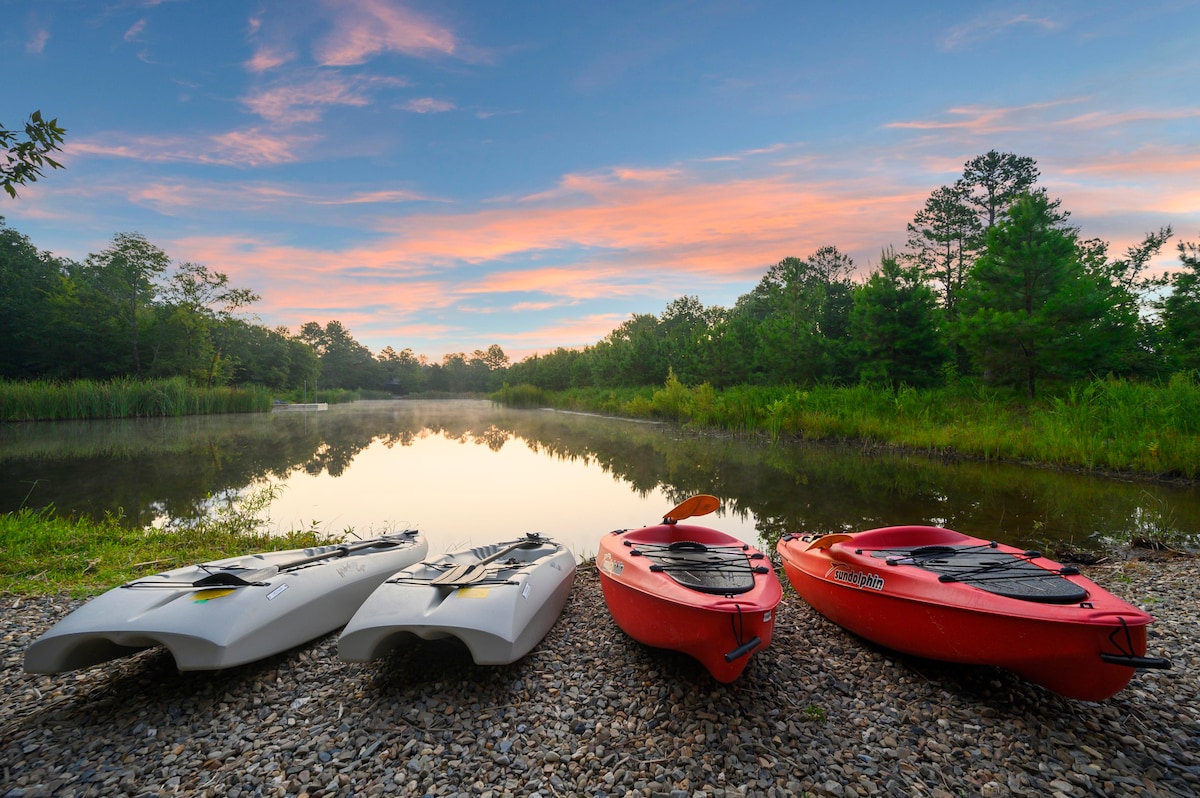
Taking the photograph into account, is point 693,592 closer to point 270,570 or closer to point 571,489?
point 270,570

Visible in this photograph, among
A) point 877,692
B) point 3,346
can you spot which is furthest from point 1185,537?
point 3,346

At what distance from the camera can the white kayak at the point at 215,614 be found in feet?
9.03

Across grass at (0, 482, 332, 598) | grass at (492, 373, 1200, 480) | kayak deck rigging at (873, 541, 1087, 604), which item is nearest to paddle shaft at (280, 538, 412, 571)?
grass at (0, 482, 332, 598)

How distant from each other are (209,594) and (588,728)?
233 centimetres

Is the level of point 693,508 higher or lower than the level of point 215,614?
higher

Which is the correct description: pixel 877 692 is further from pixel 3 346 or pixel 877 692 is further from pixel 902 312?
pixel 3 346

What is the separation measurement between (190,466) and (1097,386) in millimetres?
20118

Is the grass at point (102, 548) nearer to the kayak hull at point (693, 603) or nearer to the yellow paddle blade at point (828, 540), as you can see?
the kayak hull at point (693, 603)

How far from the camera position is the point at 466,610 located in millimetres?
3041

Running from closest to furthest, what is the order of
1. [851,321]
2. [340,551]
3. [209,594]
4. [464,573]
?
1. [209,594]
2. [464,573]
3. [340,551]
4. [851,321]

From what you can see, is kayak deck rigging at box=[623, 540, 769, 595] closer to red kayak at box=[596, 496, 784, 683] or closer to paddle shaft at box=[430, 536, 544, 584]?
red kayak at box=[596, 496, 784, 683]

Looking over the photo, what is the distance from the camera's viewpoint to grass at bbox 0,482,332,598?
4480 mm

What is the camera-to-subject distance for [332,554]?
4.39 m

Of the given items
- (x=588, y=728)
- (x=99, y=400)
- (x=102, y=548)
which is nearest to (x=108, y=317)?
(x=99, y=400)
